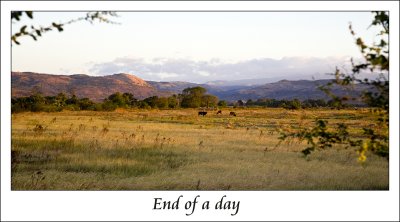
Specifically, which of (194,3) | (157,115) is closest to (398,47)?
(194,3)

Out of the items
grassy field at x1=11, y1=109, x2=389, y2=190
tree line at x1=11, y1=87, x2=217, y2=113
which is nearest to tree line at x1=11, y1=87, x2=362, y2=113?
tree line at x1=11, y1=87, x2=217, y2=113

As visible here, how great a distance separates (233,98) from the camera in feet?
45.1

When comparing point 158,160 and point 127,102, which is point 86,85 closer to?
point 127,102

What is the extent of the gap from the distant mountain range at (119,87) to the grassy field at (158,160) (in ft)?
2.30

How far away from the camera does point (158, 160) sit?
11.4 metres

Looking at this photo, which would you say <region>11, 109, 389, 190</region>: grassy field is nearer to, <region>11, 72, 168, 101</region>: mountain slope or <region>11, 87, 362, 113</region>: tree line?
<region>11, 87, 362, 113</region>: tree line

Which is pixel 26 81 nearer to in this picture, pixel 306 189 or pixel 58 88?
pixel 58 88

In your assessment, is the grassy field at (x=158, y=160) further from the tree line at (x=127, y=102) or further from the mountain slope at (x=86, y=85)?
the mountain slope at (x=86, y=85)

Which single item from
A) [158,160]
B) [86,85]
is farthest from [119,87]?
[158,160]

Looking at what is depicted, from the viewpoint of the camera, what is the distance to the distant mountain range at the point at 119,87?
11.2 metres

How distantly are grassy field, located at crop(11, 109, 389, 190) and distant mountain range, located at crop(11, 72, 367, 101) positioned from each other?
70 cm

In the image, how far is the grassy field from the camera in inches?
379

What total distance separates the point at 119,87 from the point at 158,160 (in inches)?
93.0

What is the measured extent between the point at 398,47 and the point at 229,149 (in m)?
5.61
